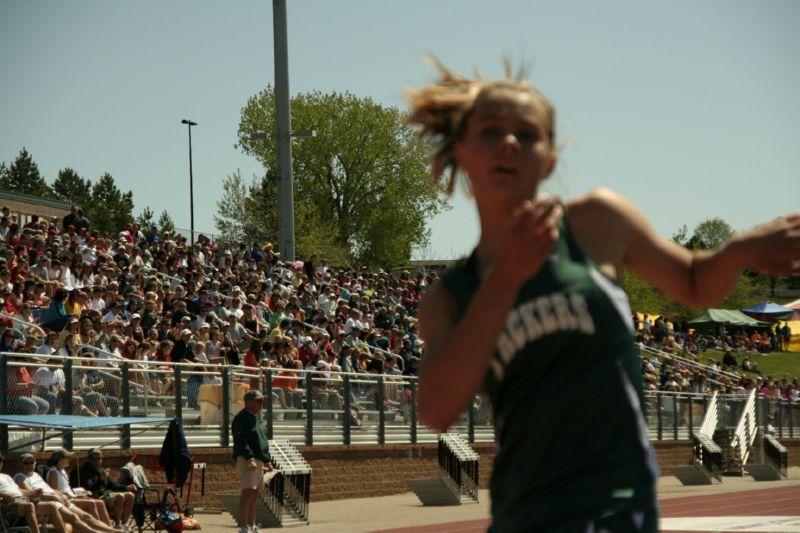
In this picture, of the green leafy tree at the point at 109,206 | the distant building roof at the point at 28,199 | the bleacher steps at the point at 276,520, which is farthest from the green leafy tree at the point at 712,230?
the bleacher steps at the point at 276,520

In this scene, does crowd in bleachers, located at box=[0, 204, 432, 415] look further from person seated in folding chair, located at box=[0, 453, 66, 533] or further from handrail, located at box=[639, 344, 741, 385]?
handrail, located at box=[639, 344, 741, 385]

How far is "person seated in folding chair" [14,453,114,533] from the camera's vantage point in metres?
15.7

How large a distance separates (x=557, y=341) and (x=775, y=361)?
74.1m

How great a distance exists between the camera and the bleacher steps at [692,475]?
3100cm

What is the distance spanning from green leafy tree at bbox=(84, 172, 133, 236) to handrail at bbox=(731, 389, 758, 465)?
277ft

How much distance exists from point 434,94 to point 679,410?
3441 cm

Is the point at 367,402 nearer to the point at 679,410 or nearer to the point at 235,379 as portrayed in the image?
the point at 235,379

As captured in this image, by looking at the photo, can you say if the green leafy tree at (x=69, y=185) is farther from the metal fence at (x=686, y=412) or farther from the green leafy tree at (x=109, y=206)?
the metal fence at (x=686, y=412)

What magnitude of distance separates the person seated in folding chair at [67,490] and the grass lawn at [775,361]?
54.2 metres

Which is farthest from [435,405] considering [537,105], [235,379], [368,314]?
[368,314]

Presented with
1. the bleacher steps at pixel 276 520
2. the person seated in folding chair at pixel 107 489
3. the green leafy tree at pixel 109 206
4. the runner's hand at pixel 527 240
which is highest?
the green leafy tree at pixel 109 206

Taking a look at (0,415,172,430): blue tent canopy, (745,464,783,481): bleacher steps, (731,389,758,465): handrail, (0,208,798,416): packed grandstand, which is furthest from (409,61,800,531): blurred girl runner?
(731,389,758,465): handrail

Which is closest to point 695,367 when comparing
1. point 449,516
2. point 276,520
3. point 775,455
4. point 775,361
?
point 775,455

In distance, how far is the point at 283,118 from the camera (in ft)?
128
